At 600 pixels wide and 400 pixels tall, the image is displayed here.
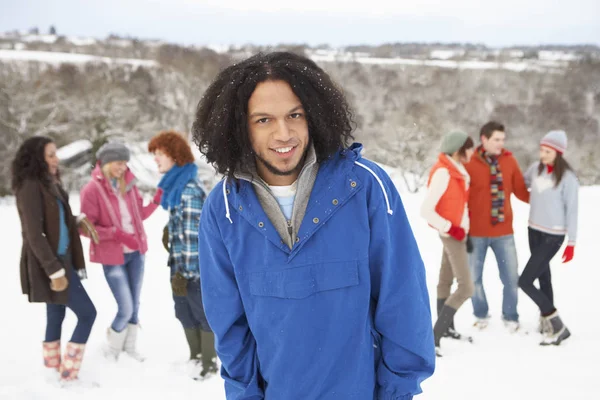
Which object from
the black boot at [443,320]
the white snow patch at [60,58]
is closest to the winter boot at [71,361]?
the black boot at [443,320]

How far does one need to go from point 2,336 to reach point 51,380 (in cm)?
126

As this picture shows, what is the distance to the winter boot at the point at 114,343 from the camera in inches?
158

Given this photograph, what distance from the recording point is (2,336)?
4.53m

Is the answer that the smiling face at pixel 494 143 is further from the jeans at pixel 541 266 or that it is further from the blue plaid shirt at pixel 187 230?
the blue plaid shirt at pixel 187 230

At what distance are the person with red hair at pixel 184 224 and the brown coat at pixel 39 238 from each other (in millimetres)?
727

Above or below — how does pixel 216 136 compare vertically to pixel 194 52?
below

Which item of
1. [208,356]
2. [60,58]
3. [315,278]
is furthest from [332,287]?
[60,58]

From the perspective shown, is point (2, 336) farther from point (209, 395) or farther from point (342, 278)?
point (342, 278)

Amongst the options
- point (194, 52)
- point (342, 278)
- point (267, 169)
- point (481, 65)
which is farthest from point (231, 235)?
point (481, 65)

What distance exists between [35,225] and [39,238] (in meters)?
0.09

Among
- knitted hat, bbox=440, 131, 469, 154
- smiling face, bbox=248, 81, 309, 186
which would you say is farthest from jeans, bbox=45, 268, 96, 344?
knitted hat, bbox=440, 131, 469, 154

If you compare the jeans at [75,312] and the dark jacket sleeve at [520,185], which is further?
the dark jacket sleeve at [520,185]

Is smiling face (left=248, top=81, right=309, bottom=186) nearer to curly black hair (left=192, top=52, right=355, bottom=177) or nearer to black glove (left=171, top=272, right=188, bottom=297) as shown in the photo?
curly black hair (left=192, top=52, right=355, bottom=177)

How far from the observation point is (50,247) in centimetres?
341
